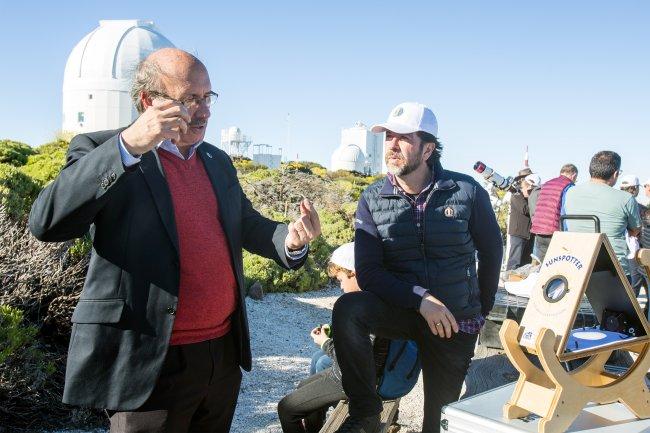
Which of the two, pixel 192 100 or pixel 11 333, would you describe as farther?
pixel 11 333

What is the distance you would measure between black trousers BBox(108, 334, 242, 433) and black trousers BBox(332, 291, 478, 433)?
0.64 metres

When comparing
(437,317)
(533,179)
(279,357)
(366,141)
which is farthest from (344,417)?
(366,141)

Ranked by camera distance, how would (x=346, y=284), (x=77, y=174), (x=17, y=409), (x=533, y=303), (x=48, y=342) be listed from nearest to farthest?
1. (x=77, y=174)
2. (x=533, y=303)
3. (x=346, y=284)
4. (x=17, y=409)
5. (x=48, y=342)

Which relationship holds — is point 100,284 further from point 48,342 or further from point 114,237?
point 48,342

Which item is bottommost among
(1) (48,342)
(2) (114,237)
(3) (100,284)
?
(1) (48,342)

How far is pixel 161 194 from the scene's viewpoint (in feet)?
6.50

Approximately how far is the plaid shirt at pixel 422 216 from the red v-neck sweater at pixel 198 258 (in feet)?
3.59

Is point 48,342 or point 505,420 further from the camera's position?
point 48,342

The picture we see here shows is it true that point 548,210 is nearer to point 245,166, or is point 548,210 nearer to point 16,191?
point 16,191

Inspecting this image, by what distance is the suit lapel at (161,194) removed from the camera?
196 centimetres

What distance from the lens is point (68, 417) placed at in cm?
389

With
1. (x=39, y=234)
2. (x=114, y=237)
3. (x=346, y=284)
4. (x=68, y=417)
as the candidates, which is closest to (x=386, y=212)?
(x=346, y=284)

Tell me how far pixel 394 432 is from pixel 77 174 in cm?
275

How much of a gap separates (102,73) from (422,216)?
3592 centimetres
